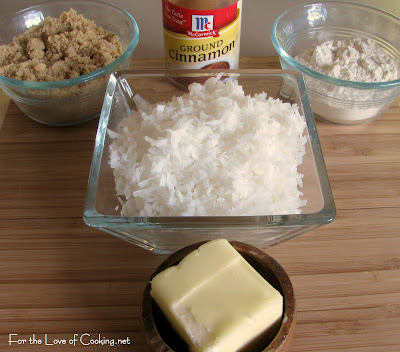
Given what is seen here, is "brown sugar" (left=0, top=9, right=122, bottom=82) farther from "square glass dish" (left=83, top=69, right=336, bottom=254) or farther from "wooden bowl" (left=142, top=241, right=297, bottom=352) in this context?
"wooden bowl" (left=142, top=241, right=297, bottom=352)

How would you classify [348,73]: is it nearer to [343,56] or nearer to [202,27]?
[343,56]

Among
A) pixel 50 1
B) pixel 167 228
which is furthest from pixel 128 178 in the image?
pixel 50 1

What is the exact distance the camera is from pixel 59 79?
1033 mm

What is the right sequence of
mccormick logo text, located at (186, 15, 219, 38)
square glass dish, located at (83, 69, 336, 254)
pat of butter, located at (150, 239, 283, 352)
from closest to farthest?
1. pat of butter, located at (150, 239, 283, 352)
2. square glass dish, located at (83, 69, 336, 254)
3. mccormick logo text, located at (186, 15, 219, 38)

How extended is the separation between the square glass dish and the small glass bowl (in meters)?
0.11

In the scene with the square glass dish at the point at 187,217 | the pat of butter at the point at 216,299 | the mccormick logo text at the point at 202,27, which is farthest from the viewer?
the mccormick logo text at the point at 202,27

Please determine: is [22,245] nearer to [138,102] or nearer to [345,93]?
[138,102]

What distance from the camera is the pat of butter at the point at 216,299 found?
601 millimetres

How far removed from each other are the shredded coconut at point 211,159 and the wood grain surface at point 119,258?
6.2 inches

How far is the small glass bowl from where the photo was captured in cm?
101

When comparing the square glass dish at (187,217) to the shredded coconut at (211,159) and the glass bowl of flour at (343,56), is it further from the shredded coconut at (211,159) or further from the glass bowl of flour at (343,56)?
the glass bowl of flour at (343,56)

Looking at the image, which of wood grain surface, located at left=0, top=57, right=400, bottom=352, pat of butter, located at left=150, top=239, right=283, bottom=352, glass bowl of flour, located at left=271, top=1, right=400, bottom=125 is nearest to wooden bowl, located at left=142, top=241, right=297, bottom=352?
pat of butter, located at left=150, top=239, right=283, bottom=352

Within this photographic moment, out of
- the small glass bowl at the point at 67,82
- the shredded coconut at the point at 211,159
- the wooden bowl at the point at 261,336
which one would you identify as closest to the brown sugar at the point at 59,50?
the small glass bowl at the point at 67,82

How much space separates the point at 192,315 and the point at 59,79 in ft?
2.31
